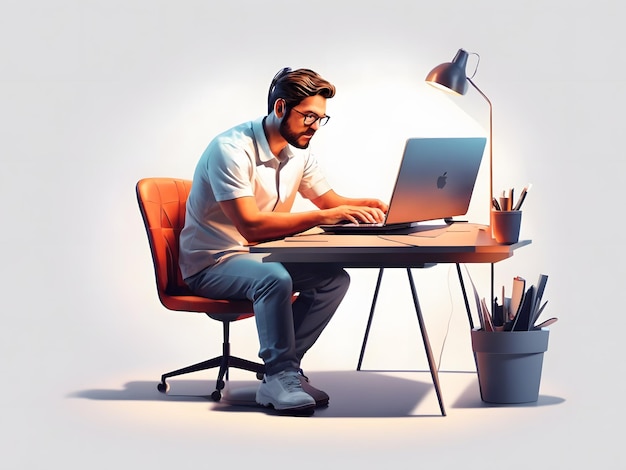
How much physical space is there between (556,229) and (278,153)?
202 centimetres

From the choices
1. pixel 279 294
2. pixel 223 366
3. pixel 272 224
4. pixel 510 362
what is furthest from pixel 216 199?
pixel 510 362

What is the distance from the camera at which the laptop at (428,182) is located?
4.09 metres

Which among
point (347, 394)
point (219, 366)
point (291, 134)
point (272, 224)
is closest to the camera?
point (272, 224)

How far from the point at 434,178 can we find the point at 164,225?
129cm

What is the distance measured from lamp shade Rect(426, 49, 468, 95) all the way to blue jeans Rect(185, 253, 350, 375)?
89cm

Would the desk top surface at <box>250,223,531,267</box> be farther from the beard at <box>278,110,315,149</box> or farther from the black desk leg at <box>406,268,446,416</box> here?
the beard at <box>278,110,315,149</box>

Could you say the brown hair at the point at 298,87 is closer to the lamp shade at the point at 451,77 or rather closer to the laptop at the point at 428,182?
the lamp shade at the point at 451,77

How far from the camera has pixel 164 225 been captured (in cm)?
485

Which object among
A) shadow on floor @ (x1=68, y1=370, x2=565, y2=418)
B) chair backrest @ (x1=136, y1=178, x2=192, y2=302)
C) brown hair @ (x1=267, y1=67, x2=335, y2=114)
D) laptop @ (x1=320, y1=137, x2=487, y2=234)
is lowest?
shadow on floor @ (x1=68, y1=370, x2=565, y2=418)

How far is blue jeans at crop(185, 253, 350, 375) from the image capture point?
4.27 meters

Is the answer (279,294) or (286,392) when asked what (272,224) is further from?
(286,392)

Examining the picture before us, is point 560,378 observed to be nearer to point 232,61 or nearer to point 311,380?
point 311,380

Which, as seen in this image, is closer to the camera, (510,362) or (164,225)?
(510,362)

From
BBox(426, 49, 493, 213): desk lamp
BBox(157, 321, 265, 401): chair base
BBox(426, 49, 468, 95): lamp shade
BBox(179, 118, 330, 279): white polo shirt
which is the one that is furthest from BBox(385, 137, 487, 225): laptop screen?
BBox(157, 321, 265, 401): chair base
